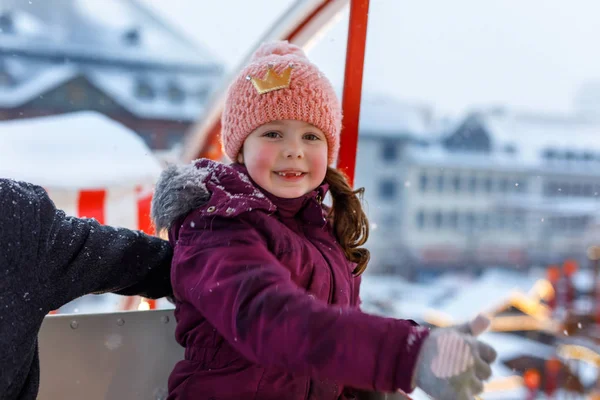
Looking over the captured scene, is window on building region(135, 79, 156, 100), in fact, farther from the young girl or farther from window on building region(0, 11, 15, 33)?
the young girl

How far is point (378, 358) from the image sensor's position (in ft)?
2.38

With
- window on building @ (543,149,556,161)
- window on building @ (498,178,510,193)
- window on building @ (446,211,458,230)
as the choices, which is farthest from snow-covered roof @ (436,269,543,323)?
window on building @ (543,149,556,161)

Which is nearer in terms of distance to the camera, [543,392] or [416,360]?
[416,360]

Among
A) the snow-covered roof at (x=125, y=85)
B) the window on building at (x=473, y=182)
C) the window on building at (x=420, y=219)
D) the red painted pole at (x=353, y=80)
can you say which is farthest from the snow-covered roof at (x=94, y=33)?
the window on building at (x=473, y=182)

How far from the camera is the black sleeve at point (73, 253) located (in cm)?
95

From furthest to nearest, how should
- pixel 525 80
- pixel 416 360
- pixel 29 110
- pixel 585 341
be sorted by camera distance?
pixel 525 80, pixel 29 110, pixel 585 341, pixel 416 360

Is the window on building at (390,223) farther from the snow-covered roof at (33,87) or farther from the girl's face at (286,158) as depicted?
the girl's face at (286,158)

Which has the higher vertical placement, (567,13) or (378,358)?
(567,13)

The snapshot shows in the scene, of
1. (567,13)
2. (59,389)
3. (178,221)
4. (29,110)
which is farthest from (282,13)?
(567,13)

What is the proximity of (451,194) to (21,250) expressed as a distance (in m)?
13.8

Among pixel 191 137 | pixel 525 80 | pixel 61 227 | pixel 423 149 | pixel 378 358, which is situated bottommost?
pixel 378 358

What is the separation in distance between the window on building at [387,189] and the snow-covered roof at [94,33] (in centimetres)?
685

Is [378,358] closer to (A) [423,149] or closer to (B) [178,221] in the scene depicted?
(B) [178,221]

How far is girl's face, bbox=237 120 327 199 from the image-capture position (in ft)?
3.65
